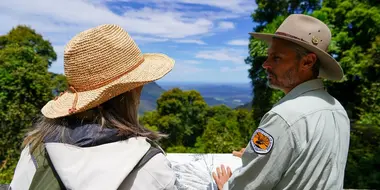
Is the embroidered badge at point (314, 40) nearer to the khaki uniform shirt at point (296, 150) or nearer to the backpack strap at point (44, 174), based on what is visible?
the khaki uniform shirt at point (296, 150)

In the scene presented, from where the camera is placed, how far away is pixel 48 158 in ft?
3.26

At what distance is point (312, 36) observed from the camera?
1463 millimetres

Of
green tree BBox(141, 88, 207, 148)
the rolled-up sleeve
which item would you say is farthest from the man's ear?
green tree BBox(141, 88, 207, 148)

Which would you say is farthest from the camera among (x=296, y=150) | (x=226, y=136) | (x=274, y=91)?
(x=274, y=91)

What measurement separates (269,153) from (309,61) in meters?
0.53

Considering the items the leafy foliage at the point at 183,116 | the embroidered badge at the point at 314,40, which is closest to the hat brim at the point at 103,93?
the embroidered badge at the point at 314,40

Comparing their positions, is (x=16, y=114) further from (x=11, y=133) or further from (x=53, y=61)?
(x=53, y=61)

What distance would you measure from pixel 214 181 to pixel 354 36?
1459cm

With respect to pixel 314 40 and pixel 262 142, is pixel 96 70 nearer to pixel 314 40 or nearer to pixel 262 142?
Answer: pixel 262 142

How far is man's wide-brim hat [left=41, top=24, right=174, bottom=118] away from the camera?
1.11m

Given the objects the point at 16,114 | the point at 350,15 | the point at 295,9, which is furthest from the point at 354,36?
the point at 16,114

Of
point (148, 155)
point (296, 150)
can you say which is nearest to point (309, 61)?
point (296, 150)

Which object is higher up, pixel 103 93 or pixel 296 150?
pixel 103 93

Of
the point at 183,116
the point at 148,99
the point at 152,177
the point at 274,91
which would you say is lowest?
the point at 148,99
